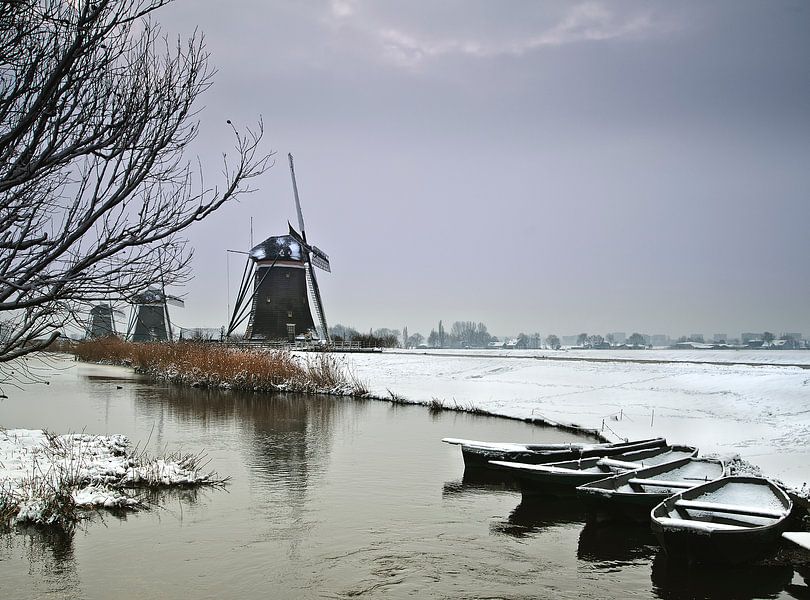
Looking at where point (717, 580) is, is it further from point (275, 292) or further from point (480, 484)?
point (275, 292)

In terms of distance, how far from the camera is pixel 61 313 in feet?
24.3

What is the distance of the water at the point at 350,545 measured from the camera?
800 cm

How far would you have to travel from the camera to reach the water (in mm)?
8000

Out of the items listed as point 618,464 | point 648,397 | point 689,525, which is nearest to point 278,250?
point 648,397

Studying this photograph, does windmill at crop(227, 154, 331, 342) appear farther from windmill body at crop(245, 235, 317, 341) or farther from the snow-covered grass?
the snow-covered grass

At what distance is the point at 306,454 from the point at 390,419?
23.0ft

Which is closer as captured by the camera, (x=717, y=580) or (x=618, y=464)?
(x=717, y=580)

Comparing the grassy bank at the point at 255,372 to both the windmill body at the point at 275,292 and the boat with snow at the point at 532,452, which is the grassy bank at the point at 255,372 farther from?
the windmill body at the point at 275,292

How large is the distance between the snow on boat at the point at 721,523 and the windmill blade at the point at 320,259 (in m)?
49.2

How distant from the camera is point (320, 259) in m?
58.8

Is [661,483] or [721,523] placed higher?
[661,483]

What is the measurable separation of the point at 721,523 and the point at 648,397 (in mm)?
16224

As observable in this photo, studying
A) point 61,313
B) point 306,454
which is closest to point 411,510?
point 306,454

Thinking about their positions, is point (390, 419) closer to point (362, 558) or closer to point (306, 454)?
point (306, 454)
